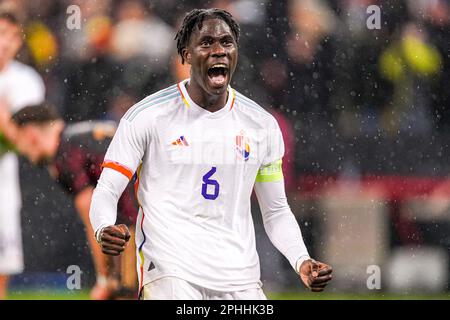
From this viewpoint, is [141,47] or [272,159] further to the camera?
[141,47]

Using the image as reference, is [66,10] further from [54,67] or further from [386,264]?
[386,264]

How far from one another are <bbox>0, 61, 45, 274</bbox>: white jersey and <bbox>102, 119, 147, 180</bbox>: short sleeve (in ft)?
8.06

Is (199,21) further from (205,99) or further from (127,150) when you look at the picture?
(127,150)

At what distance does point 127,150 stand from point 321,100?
2802 millimetres

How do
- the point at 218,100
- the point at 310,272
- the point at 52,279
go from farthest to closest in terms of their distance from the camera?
1. the point at 52,279
2. the point at 218,100
3. the point at 310,272

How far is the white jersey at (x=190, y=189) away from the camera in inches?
142

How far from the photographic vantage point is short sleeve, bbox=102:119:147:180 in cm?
362

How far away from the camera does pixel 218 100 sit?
12.5 ft

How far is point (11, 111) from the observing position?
19.8 ft

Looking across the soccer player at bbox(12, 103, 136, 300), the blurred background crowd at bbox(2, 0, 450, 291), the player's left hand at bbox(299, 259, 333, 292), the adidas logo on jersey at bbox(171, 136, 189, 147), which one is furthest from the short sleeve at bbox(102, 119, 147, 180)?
the blurred background crowd at bbox(2, 0, 450, 291)

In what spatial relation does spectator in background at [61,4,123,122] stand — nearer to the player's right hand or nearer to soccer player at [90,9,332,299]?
soccer player at [90,9,332,299]

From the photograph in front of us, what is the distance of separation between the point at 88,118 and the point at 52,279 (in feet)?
3.33

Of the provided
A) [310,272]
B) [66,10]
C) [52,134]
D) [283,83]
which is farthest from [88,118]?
[310,272]

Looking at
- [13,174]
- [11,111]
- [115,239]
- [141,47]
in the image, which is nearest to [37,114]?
[11,111]
